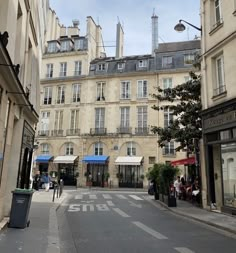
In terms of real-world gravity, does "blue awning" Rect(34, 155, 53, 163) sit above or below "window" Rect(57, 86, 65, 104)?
below

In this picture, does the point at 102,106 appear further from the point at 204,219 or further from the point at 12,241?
the point at 12,241

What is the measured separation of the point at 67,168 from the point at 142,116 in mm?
11636

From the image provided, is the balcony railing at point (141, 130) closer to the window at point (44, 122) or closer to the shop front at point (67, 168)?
the shop front at point (67, 168)

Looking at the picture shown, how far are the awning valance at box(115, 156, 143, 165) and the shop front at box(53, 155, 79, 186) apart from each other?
5.67m

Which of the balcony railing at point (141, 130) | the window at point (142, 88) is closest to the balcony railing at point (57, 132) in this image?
the balcony railing at point (141, 130)

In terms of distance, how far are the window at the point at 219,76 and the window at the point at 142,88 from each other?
971 inches

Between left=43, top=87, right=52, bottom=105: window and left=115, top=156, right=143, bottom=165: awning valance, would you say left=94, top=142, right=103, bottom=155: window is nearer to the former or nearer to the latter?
left=115, top=156, right=143, bottom=165: awning valance

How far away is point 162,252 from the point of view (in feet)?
21.2

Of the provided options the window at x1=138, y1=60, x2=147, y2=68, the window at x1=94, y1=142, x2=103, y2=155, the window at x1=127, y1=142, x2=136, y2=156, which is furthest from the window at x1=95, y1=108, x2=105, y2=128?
the window at x1=138, y1=60, x2=147, y2=68

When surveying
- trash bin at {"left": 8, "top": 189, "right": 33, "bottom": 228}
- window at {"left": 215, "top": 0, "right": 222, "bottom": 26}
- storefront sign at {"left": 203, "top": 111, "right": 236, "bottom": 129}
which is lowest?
trash bin at {"left": 8, "top": 189, "right": 33, "bottom": 228}

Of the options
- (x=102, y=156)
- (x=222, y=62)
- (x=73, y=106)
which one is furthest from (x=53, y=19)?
(x=222, y=62)

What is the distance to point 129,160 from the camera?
3628cm

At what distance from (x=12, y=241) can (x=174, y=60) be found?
35.3 metres

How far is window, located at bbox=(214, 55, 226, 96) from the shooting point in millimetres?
13560
